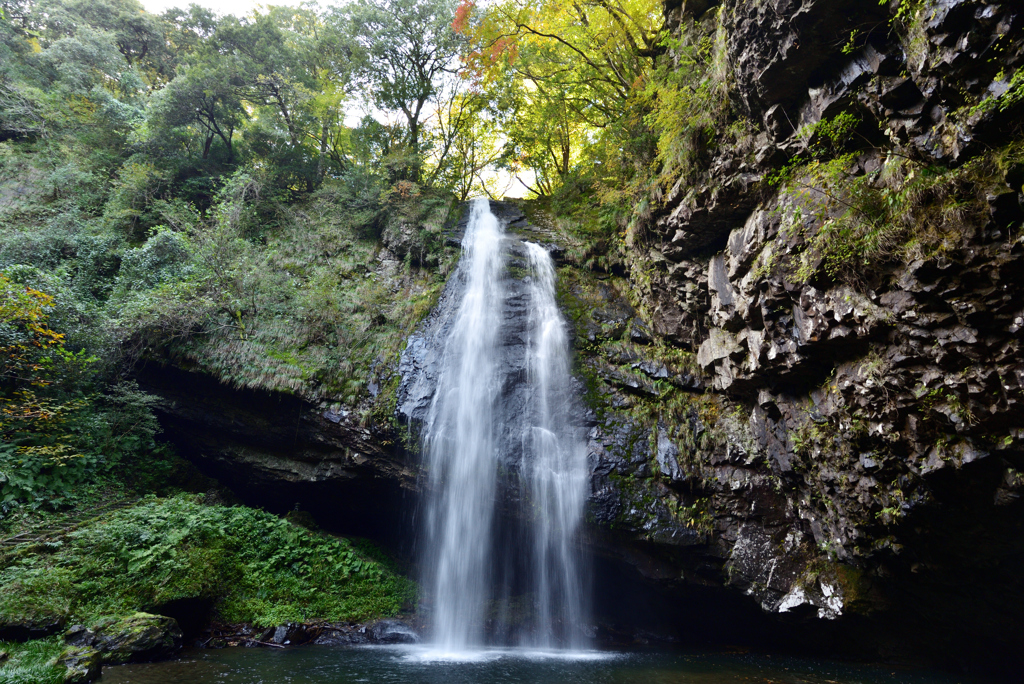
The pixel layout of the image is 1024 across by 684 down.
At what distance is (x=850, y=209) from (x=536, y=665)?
23.9 ft

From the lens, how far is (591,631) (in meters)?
8.16

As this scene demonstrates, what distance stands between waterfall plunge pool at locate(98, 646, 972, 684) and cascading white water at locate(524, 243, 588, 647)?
0.75 meters

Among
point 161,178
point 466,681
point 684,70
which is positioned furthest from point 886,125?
point 161,178

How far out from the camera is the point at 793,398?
21.4 feet

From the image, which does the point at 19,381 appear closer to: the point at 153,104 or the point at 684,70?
the point at 153,104

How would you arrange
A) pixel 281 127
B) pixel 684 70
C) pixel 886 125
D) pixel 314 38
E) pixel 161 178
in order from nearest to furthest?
pixel 886 125
pixel 684 70
pixel 161 178
pixel 281 127
pixel 314 38

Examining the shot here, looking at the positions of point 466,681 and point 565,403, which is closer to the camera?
Result: point 466,681

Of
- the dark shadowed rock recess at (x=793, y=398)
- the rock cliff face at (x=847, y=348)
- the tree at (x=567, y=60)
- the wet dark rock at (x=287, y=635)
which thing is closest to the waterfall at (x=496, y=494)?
the dark shadowed rock recess at (x=793, y=398)

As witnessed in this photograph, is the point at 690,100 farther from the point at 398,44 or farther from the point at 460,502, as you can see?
the point at 398,44

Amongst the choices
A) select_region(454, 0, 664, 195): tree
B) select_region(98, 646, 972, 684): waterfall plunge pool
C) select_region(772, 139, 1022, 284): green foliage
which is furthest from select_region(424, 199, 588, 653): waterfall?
select_region(454, 0, 664, 195): tree

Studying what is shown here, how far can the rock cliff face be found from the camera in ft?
13.6

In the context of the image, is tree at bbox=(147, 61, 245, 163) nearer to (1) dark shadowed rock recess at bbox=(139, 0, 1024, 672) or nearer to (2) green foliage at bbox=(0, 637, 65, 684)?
(1) dark shadowed rock recess at bbox=(139, 0, 1024, 672)

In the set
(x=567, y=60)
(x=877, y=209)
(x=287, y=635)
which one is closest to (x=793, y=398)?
(x=877, y=209)

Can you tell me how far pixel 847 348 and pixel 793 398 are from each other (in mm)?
1210
